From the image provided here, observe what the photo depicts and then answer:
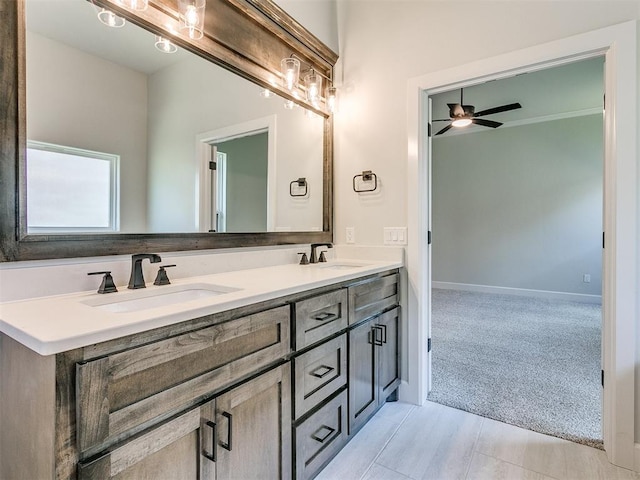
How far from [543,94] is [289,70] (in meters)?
3.78

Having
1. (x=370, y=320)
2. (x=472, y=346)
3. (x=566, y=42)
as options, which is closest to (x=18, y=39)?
(x=370, y=320)

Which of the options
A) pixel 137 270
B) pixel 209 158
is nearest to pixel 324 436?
pixel 137 270

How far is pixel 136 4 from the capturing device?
1278mm

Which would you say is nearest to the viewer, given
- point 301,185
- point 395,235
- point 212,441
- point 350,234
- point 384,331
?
point 212,441

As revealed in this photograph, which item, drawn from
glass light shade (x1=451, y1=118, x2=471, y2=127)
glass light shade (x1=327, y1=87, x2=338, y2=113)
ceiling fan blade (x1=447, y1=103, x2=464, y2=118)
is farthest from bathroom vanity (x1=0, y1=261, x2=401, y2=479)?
glass light shade (x1=451, y1=118, x2=471, y2=127)

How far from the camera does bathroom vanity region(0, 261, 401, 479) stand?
0.71m

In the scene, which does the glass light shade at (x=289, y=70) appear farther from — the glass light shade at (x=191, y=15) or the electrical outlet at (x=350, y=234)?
the electrical outlet at (x=350, y=234)

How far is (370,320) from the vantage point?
1788 millimetres

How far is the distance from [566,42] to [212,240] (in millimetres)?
2054

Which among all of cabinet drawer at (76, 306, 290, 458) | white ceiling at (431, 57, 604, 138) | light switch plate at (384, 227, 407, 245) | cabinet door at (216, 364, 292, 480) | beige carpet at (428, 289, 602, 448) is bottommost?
beige carpet at (428, 289, 602, 448)

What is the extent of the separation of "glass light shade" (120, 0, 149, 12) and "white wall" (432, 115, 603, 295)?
5.52 meters

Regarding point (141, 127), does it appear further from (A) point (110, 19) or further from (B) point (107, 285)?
(B) point (107, 285)

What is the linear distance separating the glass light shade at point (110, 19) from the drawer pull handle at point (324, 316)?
1.40 m

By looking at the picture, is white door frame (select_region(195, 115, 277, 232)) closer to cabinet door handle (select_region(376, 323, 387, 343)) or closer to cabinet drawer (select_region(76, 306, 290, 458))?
cabinet drawer (select_region(76, 306, 290, 458))
